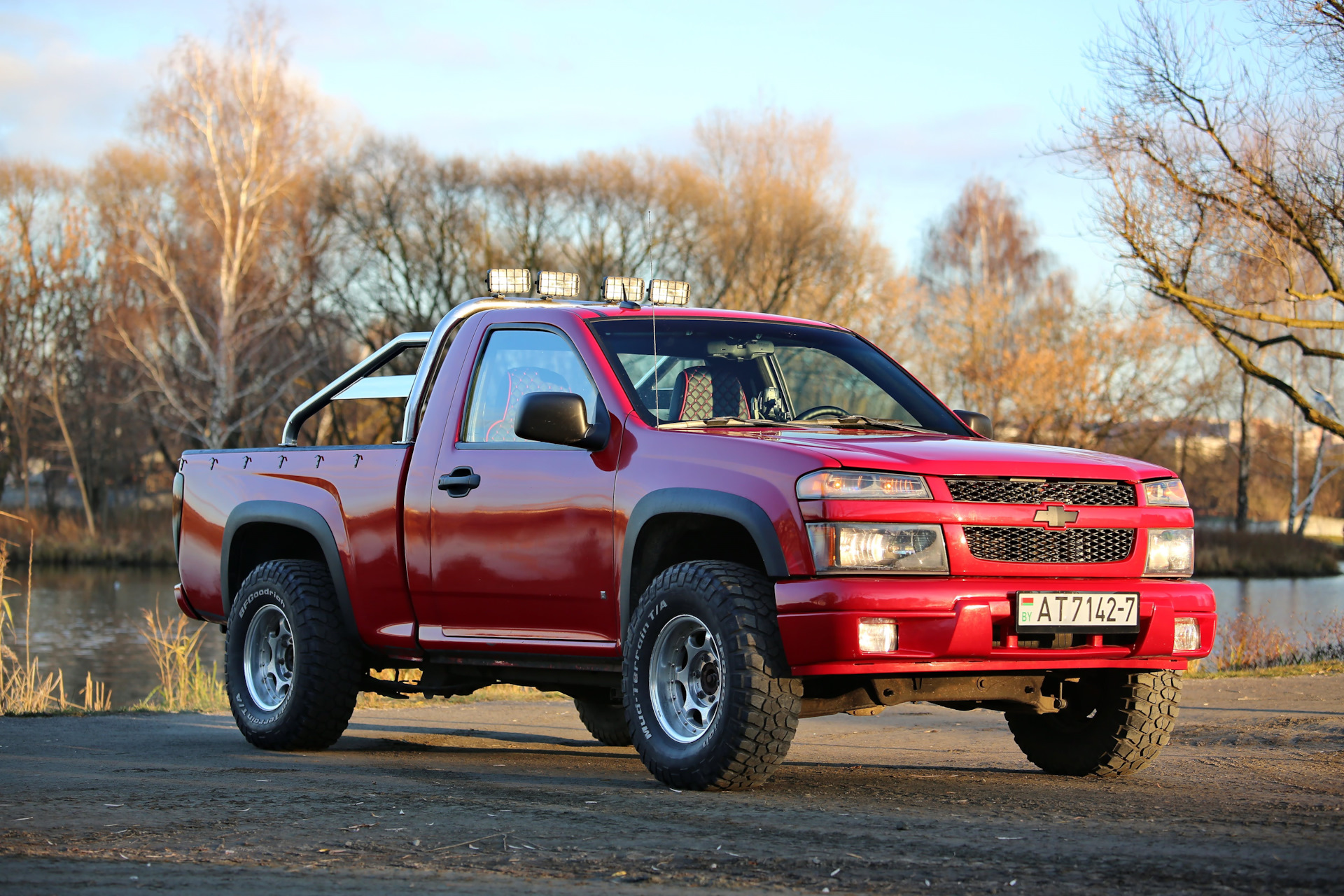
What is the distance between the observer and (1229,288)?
65.3 ft

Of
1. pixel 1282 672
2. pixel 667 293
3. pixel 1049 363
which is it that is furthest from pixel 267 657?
pixel 1049 363

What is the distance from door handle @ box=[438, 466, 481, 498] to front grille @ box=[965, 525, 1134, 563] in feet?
7.61

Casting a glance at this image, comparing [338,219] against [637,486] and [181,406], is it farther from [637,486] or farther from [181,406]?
[637,486]

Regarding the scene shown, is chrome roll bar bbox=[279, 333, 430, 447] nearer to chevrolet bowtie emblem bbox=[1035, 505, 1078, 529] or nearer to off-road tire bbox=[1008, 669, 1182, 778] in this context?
chevrolet bowtie emblem bbox=[1035, 505, 1078, 529]

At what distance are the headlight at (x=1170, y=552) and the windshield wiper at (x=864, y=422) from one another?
1.15m

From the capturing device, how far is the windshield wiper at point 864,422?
6.43 meters

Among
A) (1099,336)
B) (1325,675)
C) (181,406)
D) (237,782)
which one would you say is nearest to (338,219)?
(181,406)

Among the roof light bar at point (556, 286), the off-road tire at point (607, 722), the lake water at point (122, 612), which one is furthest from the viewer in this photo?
the lake water at point (122, 612)

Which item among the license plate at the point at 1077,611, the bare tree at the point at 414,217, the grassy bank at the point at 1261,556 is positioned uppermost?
the bare tree at the point at 414,217

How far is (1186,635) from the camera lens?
5.79 m

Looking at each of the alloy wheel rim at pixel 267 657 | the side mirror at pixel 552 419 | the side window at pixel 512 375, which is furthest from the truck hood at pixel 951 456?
the alloy wheel rim at pixel 267 657

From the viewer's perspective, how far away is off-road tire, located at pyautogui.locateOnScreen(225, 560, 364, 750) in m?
7.22

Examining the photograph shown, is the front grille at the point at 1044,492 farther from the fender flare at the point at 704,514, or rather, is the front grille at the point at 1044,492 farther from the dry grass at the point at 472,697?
the dry grass at the point at 472,697

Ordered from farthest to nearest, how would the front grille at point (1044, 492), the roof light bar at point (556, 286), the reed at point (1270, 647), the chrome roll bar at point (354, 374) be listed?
1. the reed at point (1270, 647)
2. the chrome roll bar at point (354, 374)
3. the roof light bar at point (556, 286)
4. the front grille at point (1044, 492)
